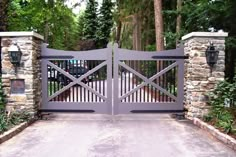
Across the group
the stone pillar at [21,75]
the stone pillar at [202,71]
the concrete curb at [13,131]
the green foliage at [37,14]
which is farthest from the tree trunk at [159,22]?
the concrete curb at [13,131]

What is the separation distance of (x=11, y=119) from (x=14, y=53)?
1.56m

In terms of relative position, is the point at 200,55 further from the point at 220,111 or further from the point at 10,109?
the point at 10,109

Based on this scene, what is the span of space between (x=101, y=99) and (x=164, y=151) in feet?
12.8

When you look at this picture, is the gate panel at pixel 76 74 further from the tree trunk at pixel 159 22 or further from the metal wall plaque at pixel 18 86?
the tree trunk at pixel 159 22

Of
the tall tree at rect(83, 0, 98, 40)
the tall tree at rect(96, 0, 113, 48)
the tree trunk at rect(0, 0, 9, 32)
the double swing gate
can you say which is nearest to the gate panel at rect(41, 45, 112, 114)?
the double swing gate

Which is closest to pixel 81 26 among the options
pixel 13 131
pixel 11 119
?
pixel 11 119

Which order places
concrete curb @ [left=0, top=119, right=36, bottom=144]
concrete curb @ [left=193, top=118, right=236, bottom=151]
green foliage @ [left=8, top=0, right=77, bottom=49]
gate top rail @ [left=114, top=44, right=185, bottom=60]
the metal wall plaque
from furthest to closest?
green foliage @ [left=8, top=0, right=77, bottom=49], gate top rail @ [left=114, top=44, right=185, bottom=60], the metal wall plaque, concrete curb @ [left=0, top=119, right=36, bottom=144], concrete curb @ [left=193, top=118, right=236, bottom=151]

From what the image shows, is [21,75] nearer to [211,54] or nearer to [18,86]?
[18,86]

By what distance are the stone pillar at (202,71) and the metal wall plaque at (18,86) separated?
13.3 feet

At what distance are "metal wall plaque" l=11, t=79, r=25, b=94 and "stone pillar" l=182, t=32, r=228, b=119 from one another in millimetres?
4062

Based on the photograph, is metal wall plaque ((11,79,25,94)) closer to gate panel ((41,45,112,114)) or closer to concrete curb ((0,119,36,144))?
gate panel ((41,45,112,114))

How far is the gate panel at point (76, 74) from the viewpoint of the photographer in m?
9.24

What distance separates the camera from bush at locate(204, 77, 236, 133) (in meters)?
8.06

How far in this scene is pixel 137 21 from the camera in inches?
843
